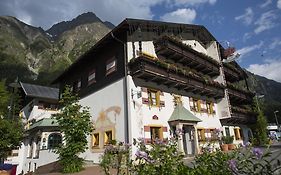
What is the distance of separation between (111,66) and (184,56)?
6951 mm

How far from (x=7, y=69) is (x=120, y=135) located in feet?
342

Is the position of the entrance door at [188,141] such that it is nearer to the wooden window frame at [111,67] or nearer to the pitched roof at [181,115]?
the pitched roof at [181,115]

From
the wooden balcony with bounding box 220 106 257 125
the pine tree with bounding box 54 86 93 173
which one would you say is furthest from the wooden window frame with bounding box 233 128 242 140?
the pine tree with bounding box 54 86 93 173

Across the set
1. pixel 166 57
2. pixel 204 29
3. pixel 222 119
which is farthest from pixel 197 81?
pixel 204 29

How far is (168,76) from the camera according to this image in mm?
18766

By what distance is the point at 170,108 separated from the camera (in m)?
19.7

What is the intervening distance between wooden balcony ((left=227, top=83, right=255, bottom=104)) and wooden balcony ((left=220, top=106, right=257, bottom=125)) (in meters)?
1.53

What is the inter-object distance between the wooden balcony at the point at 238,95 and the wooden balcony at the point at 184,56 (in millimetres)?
2634

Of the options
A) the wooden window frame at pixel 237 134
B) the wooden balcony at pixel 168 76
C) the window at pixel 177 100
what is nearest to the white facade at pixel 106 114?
the wooden balcony at pixel 168 76

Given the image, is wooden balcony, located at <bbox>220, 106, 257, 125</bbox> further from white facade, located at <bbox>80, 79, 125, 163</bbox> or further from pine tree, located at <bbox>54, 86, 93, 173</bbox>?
pine tree, located at <bbox>54, 86, 93, 173</bbox>

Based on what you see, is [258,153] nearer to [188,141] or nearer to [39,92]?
Result: [188,141]

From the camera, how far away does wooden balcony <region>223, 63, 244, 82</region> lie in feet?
97.5

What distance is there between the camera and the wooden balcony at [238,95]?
1102 inches

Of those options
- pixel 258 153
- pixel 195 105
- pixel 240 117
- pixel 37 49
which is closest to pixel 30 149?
pixel 195 105
